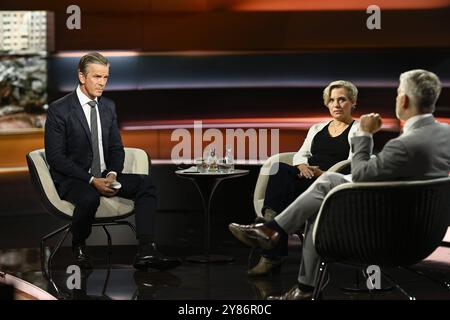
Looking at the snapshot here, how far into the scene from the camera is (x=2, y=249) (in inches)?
238

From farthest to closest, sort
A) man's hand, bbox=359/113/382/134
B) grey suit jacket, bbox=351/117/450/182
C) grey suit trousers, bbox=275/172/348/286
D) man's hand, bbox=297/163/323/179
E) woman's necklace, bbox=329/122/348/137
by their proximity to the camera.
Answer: woman's necklace, bbox=329/122/348/137, man's hand, bbox=297/163/323/179, grey suit trousers, bbox=275/172/348/286, man's hand, bbox=359/113/382/134, grey suit jacket, bbox=351/117/450/182

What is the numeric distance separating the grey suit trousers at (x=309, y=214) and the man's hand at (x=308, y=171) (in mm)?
1069

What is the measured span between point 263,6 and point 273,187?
299cm

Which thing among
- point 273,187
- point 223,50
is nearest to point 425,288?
point 273,187

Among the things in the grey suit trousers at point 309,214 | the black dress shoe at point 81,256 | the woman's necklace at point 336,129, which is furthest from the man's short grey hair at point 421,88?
the black dress shoe at point 81,256

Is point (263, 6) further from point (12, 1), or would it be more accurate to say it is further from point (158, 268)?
point (158, 268)

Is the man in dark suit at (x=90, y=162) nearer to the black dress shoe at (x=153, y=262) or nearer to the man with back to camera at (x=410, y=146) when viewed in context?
the black dress shoe at (x=153, y=262)

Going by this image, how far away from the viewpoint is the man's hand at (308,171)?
505 cm

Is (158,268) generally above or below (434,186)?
below

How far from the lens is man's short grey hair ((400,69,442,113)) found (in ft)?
12.1

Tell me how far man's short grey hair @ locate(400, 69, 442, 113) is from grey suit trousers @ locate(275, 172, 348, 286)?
0.51 meters

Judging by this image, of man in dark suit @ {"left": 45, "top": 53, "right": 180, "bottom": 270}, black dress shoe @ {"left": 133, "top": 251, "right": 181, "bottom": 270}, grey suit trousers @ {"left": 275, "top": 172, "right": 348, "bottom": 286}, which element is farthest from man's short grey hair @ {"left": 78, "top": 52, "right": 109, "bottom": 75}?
grey suit trousers @ {"left": 275, "top": 172, "right": 348, "bottom": 286}

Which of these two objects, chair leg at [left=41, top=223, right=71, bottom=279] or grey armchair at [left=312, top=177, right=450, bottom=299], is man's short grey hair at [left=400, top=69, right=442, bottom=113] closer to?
grey armchair at [left=312, top=177, right=450, bottom=299]

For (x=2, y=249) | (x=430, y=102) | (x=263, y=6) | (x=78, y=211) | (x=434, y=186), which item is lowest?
(x=2, y=249)
